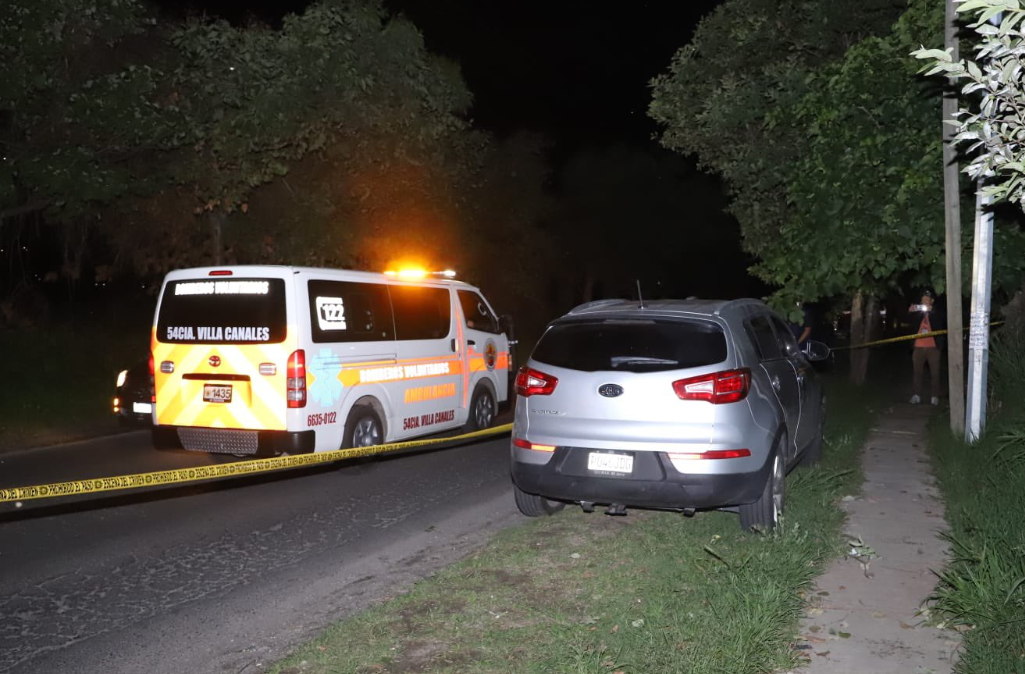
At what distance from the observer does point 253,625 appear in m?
5.28

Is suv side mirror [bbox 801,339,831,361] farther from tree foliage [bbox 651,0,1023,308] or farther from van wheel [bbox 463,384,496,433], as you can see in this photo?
van wheel [bbox 463,384,496,433]

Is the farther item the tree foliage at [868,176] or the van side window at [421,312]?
the van side window at [421,312]

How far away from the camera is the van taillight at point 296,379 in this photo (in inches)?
336

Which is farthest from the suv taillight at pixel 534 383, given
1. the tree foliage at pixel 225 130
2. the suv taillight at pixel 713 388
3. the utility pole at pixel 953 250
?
the tree foliage at pixel 225 130

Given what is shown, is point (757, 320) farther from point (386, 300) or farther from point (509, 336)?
point (509, 336)

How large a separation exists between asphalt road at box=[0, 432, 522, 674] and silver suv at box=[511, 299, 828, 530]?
1.11 meters

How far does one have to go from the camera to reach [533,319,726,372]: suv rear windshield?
638cm

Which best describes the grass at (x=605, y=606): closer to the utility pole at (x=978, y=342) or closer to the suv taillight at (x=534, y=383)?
the suv taillight at (x=534, y=383)

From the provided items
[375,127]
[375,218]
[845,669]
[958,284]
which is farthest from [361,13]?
[845,669]

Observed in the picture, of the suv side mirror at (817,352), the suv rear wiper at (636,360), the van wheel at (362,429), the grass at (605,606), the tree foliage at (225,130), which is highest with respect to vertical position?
the tree foliage at (225,130)

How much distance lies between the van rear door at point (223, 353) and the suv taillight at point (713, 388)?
394 centimetres

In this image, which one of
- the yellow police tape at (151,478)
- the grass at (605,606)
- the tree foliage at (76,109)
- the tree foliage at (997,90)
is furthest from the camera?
the tree foliage at (76,109)

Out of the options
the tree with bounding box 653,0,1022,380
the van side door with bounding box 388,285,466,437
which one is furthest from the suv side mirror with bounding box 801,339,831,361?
the van side door with bounding box 388,285,466,437

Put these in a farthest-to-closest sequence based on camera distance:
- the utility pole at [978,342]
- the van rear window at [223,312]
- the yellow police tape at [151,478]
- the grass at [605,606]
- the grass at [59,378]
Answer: the grass at [59,378] < the utility pole at [978,342] < the van rear window at [223,312] < the yellow police tape at [151,478] < the grass at [605,606]
